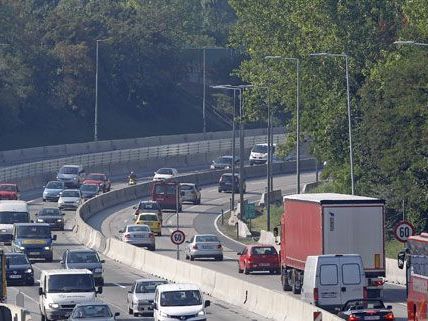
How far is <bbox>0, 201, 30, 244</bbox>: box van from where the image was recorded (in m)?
73.9

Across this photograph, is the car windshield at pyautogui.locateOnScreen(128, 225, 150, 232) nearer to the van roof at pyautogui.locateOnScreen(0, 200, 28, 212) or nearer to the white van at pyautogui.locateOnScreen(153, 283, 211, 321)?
the van roof at pyautogui.locateOnScreen(0, 200, 28, 212)

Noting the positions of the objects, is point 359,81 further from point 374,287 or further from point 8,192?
point 374,287

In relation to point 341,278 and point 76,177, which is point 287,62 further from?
point 341,278

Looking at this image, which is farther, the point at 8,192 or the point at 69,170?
the point at 69,170

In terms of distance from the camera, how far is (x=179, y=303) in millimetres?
43562

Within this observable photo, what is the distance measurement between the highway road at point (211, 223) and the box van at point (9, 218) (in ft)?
22.1

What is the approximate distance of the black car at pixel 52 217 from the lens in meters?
82.5

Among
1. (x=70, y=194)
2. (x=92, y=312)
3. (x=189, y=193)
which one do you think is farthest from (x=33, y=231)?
(x=189, y=193)

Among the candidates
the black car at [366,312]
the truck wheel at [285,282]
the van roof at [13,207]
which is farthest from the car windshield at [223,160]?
the black car at [366,312]

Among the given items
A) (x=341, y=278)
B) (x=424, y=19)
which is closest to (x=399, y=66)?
(x=424, y=19)

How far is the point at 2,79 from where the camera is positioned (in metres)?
134

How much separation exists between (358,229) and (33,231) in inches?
860

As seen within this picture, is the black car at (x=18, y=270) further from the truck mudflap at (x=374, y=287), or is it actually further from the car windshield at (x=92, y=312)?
the car windshield at (x=92, y=312)

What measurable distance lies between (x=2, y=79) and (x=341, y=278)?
92604mm
